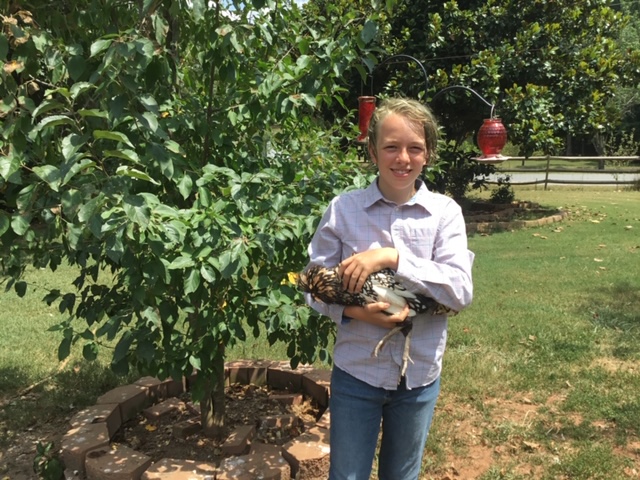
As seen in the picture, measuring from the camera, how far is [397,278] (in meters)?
1.84

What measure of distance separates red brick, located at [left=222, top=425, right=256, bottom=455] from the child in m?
1.14

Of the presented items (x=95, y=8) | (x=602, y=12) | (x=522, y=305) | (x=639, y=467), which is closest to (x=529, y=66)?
(x=602, y=12)

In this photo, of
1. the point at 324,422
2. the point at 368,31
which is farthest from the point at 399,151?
the point at 324,422

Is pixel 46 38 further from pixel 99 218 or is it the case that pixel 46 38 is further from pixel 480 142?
pixel 480 142

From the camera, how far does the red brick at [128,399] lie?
140 inches

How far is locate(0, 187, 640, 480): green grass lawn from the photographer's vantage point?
131 inches

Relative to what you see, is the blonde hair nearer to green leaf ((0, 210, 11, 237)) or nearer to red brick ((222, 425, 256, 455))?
green leaf ((0, 210, 11, 237))

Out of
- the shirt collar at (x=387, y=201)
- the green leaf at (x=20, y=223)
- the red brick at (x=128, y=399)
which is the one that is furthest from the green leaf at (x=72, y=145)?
the red brick at (x=128, y=399)

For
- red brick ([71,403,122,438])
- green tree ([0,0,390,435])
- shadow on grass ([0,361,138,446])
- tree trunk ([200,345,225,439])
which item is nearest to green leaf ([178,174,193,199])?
green tree ([0,0,390,435])

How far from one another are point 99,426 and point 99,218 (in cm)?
186

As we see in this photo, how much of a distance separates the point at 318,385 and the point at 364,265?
2.10 metres

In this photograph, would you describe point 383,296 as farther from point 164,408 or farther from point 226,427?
point 164,408

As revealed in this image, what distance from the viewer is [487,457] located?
10.9 ft

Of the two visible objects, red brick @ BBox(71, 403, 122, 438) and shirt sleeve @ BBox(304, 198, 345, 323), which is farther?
red brick @ BBox(71, 403, 122, 438)
